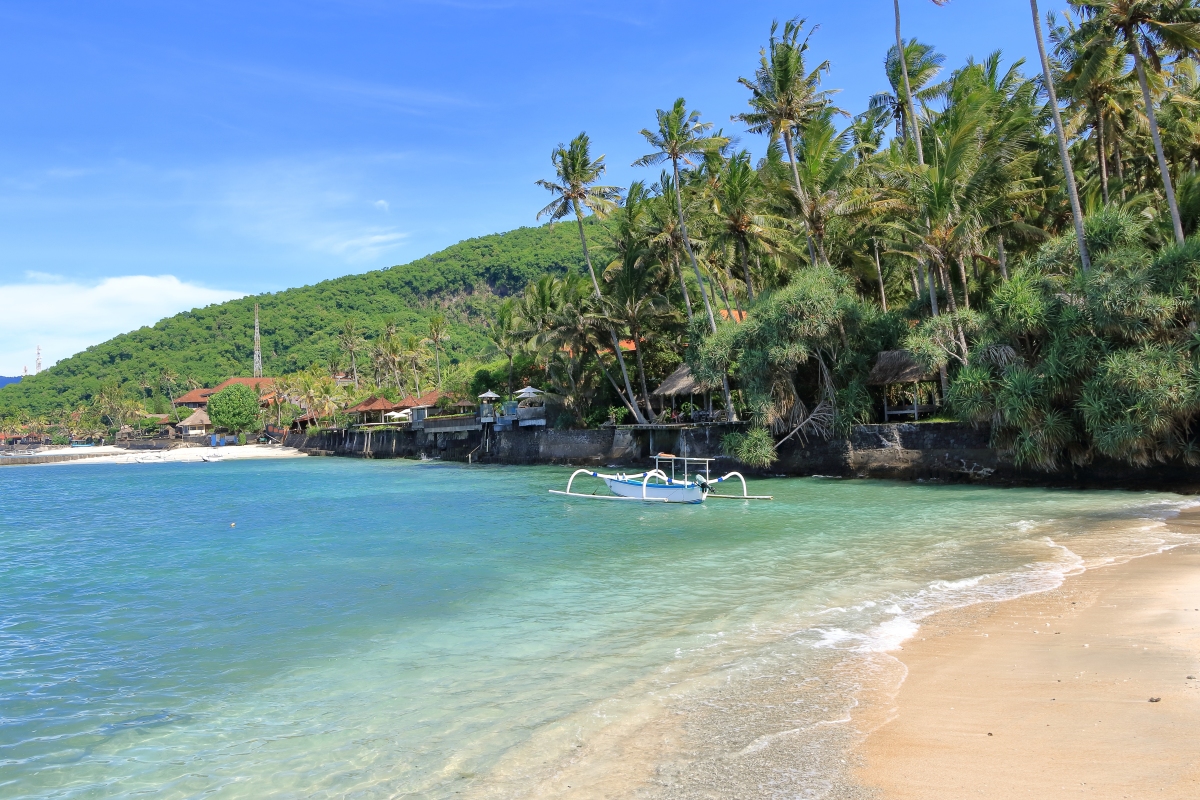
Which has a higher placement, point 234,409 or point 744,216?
Result: point 744,216

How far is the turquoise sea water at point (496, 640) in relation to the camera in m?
5.65

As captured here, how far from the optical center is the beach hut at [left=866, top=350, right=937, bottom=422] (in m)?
26.2

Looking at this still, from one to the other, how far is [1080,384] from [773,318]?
32.0ft

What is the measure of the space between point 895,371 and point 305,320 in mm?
110175

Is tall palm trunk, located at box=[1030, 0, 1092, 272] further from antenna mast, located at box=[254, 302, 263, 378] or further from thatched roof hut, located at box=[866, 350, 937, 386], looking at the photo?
antenna mast, located at box=[254, 302, 263, 378]

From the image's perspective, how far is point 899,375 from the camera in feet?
87.0

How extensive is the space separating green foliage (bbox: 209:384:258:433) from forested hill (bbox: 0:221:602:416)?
845 inches

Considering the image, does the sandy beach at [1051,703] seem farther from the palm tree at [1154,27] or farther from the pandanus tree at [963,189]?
the pandanus tree at [963,189]

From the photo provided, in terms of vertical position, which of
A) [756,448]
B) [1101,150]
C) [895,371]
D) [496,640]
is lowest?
[496,640]

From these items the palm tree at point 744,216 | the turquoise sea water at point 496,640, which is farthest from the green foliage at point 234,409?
the palm tree at point 744,216

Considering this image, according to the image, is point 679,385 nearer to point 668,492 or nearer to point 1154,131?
point 668,492

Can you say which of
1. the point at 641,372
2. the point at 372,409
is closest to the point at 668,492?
the point at 641,372

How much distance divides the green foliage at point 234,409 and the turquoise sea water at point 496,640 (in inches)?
2591

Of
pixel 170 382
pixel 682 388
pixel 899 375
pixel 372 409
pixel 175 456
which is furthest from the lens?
pixel 170 382
